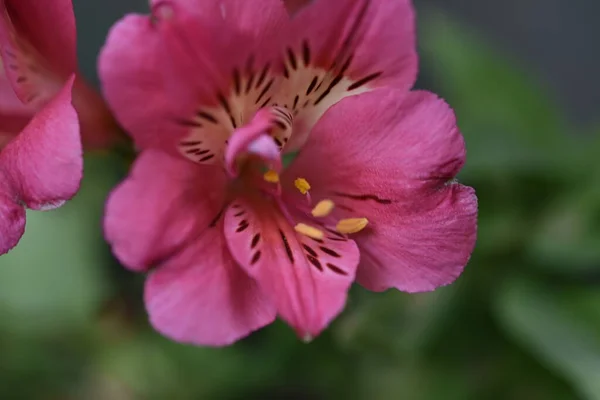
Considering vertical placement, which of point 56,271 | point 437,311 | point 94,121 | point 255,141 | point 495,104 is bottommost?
point 56,271

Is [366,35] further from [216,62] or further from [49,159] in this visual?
[49,159]

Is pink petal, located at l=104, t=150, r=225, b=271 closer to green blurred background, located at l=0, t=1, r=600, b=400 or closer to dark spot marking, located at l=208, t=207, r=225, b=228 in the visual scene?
dark spot marking, located at l=208, t=207, r=225, b=228

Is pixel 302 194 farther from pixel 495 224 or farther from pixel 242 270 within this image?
pixel 495 224

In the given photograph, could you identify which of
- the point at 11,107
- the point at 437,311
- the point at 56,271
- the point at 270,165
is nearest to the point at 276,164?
the point at 270,165

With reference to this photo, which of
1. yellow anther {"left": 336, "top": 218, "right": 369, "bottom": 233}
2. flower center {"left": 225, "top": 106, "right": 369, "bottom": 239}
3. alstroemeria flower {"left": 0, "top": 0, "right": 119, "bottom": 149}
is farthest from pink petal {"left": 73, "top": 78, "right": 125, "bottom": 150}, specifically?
yellow anther {"left": 336, "top": 218, "right": 369, "bottom": 233}

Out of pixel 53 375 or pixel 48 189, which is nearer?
pixel 48 189

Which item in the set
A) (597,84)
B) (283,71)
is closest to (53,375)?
(283,71)
